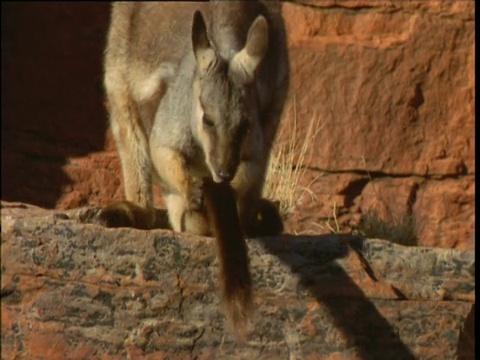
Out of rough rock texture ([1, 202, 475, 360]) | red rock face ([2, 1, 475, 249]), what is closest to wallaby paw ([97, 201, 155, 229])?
rough rock texture ([1, 202, 475, 360])

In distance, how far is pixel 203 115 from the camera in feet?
20.3

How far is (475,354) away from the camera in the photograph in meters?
6.23

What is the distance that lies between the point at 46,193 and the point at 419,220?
3103 mm

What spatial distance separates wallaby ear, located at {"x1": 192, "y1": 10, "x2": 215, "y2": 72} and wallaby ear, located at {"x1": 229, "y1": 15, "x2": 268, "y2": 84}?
127 mm

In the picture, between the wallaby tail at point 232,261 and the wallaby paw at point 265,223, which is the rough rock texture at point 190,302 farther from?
the wallaby paw at point 265,223

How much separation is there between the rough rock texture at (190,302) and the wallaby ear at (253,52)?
912mm

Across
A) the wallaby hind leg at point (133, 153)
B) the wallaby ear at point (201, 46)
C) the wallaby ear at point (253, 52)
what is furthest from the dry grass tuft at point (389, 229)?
the wallaby ear at point (201, 46)

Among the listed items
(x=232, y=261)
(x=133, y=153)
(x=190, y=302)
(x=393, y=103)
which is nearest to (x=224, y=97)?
(x=232, y=261)

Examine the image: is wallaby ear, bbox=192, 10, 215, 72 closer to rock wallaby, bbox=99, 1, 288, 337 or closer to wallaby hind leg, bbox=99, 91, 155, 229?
rock wallaby, bbox=99, 1, 288, 337

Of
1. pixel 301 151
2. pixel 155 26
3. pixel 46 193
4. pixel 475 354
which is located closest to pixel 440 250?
pixel 475 354

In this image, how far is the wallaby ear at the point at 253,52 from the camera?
250 inches

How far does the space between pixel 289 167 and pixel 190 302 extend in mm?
3314

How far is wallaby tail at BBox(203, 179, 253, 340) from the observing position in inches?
230

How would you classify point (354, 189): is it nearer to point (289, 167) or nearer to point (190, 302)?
point (289, 167)
